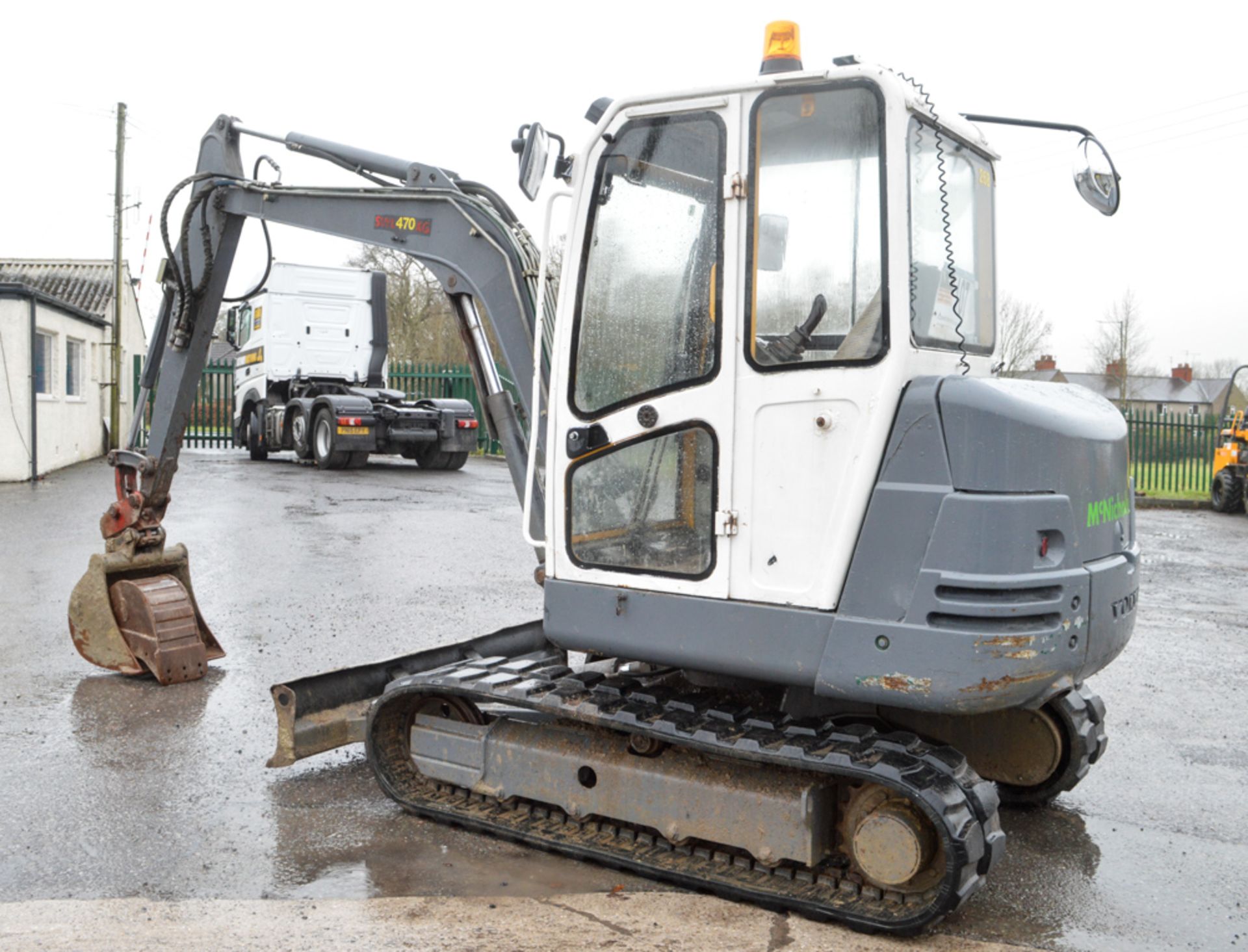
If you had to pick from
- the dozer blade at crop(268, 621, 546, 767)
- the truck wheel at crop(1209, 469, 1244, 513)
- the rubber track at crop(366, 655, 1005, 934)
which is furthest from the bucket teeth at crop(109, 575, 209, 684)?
the truck wheel at crop(1209, 469, 1244, 513)

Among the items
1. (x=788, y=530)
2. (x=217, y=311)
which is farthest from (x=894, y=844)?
(x=217, y=311)

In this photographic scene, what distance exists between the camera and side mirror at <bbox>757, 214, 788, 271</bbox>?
3961 millimetres

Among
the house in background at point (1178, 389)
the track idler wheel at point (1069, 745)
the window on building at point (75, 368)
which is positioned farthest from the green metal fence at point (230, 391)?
the house in background at point (1178, 389)

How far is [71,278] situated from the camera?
2883 centimetres

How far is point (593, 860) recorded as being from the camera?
171 inches

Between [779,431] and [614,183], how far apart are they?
45.5 inches

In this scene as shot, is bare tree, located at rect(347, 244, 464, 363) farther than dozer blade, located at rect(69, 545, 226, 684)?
Yes

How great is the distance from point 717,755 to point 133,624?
4060 millimetres

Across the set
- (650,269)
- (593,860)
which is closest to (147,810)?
(593,860)

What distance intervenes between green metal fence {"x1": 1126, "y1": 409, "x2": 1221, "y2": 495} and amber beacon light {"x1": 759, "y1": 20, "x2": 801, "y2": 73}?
2338 centimetres

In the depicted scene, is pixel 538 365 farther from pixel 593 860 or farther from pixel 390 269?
pixel 390 269

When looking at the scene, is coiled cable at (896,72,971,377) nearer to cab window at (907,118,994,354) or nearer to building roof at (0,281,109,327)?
cab window at (907,118,994,354)

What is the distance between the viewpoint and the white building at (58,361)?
59.3ft

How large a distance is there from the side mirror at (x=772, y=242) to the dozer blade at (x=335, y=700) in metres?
2.15
